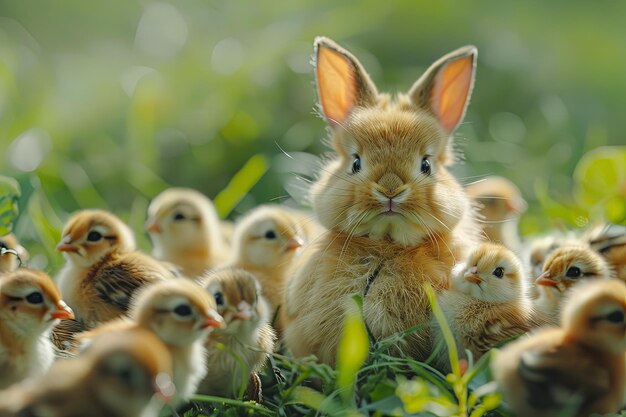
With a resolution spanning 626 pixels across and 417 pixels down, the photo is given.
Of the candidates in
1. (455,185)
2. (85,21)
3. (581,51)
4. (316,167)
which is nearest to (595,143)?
(316,167)

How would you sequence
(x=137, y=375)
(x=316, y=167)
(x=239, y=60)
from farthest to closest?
1. (x=239, y=60)
2. (x=316, y=167)
3. (x=137, y=375)

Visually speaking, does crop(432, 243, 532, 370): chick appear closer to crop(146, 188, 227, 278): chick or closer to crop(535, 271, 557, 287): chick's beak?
crop(535, 271, 557, 287): chick's beak

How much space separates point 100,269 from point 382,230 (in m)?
1.25

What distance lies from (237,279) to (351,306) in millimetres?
577

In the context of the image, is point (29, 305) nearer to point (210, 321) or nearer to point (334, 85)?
point (210, 321)

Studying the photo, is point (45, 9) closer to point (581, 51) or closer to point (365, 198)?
point (581, 51)

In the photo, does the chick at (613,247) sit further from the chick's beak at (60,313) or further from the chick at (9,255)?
the chick at (9,255)

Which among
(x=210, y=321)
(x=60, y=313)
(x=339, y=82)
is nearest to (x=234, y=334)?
(x=210, y=321)

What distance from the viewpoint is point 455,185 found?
450 centimetres

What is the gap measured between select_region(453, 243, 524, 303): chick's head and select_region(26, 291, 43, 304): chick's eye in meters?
1.58

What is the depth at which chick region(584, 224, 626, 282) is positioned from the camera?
171 inches

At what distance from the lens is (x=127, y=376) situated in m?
2.73

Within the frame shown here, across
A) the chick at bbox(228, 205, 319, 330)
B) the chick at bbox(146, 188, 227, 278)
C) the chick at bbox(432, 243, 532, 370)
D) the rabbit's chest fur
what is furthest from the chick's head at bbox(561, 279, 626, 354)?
the chick at bbox(146, 188, 227, 278)

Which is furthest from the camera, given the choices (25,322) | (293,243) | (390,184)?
(293,243)
